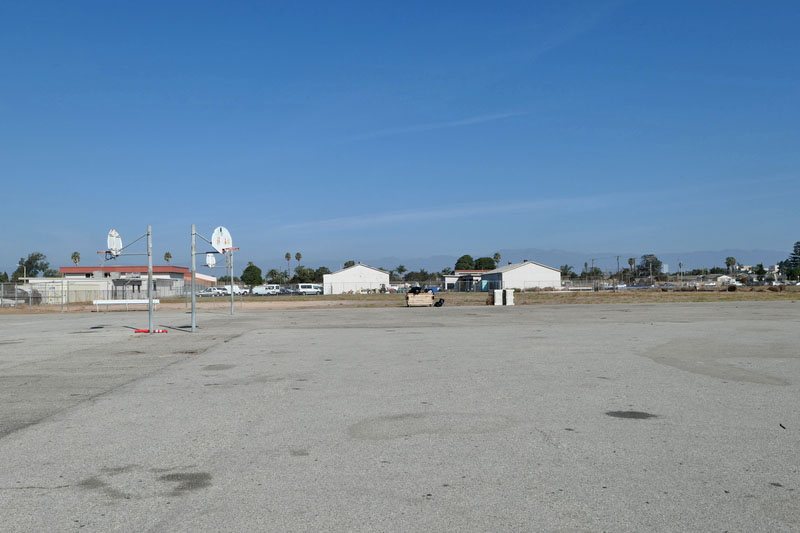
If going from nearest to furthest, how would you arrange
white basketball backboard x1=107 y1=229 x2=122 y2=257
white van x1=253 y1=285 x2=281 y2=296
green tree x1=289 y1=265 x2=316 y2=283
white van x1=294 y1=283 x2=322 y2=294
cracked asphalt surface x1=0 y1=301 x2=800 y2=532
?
cracked asphalt surface x1=0 y1=301 x2=800 y2=532, white basketball backboard x1=107 y1=229 x2=122 y2=257, white van x1=294 y1=283 x2=322 y2=294, white van x1=253 y1=285 x2=281 y2=296, green tree x1=289 y1=265 x2=316 y2=283

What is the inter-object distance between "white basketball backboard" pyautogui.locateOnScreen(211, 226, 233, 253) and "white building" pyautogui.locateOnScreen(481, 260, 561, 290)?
82.6 m

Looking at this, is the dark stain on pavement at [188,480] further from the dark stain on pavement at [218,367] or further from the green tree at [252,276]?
the green tree at [252,276]

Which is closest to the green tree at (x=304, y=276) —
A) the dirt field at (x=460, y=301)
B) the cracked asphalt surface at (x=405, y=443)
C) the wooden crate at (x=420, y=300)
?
the dirt field at (x=460, y=301)

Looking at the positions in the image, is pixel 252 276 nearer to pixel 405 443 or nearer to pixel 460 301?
pixel 460 301

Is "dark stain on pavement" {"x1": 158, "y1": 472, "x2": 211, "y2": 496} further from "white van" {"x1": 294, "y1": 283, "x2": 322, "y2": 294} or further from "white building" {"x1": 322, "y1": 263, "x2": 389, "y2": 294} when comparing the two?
"white building" {"x1": 322, "y1": 263, "x2": 389, "y2": 294}

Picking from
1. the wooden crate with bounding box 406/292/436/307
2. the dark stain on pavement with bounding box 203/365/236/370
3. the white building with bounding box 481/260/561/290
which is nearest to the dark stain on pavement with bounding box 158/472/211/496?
the dark stain on pavement with bounding box 203/365/236/370

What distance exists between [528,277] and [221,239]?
3442 inches

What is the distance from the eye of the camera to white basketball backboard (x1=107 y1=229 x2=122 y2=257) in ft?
75.9

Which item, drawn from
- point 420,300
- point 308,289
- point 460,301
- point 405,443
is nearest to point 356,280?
point 308,289

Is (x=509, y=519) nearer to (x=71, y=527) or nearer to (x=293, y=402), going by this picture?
(x=71, y=527)

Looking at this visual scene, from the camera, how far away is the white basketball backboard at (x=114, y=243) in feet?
75.9

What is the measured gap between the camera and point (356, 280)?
370 ft

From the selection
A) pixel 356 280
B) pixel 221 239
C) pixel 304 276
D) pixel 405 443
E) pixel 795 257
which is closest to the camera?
pixel 405 443

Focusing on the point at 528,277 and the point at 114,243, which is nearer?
the point at 114,243
